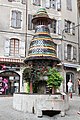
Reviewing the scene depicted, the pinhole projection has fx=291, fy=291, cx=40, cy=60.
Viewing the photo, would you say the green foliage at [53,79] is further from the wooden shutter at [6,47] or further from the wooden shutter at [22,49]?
the wooden shutter at [22,49]

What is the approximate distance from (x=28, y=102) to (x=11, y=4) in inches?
684

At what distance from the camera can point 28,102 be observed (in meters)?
13.1

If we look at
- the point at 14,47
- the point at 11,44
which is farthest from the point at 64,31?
the point at 11,44

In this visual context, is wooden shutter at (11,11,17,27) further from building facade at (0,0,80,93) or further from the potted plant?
the potted plant

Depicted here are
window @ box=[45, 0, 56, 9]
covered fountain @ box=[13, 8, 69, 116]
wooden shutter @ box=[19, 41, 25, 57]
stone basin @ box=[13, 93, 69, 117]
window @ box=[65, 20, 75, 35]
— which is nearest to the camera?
stone basin @ box=[13, 93, 69, 117]

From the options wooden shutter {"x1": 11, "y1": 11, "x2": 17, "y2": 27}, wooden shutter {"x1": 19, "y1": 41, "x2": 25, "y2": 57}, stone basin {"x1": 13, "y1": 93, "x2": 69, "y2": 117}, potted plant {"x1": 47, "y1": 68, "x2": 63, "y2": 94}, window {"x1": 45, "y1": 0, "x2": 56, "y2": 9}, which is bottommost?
stone basin {"x1": 13, "y1": 93, "x2": 69, "y2": 117}

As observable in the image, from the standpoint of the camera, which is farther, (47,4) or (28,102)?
(47,4)

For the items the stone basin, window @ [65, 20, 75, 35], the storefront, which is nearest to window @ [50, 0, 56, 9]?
window @ [65, 20, 75, 35]

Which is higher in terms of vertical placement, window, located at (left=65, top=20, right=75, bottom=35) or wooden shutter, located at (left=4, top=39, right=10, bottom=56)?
window, located at (left=65, top=20, right=75, bottom=35)

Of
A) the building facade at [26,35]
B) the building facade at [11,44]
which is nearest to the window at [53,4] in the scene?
the building facade at [26,35]

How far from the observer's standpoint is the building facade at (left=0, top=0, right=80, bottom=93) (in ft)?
90.8

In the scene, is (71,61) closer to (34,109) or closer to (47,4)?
(47,4)

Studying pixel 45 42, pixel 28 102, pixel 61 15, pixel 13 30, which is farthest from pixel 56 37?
pixel 28 102

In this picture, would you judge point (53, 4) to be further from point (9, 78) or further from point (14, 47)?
point (9, 78)
